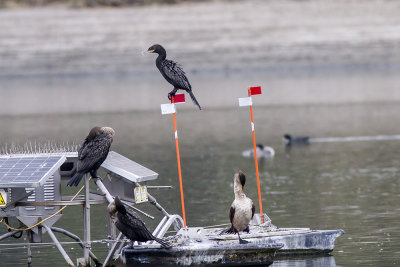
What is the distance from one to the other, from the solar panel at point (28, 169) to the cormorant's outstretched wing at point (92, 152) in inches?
10.7

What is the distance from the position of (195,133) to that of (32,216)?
25.4 meters

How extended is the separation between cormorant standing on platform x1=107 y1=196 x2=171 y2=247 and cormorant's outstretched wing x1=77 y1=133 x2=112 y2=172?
675 mm

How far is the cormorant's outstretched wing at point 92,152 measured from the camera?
596 inches

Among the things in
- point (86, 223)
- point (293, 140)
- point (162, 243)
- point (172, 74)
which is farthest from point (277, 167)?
point (86, 223)

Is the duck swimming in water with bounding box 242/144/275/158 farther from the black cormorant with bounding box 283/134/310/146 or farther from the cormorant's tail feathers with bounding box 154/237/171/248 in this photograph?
the cormorant's tail feathers with bounding box 154/237/171/248

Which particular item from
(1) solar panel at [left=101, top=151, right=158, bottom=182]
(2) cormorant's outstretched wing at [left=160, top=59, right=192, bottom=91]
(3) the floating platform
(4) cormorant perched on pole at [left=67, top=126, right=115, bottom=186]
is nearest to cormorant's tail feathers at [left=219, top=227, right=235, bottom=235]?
(3) the floating platform

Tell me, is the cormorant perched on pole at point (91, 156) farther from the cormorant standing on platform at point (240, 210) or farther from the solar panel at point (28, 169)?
the cormorant standing on platform at point (240, 210)

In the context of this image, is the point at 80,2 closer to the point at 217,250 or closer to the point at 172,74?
the point at 172,74

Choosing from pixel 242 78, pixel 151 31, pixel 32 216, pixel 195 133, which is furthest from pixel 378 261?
pixel 151 31

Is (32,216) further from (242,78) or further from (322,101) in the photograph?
(242,78)

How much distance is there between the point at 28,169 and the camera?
1505 cm

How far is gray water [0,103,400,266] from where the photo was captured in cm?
1770

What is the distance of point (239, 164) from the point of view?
1164 inches

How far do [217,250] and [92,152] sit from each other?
2333 millimetres
